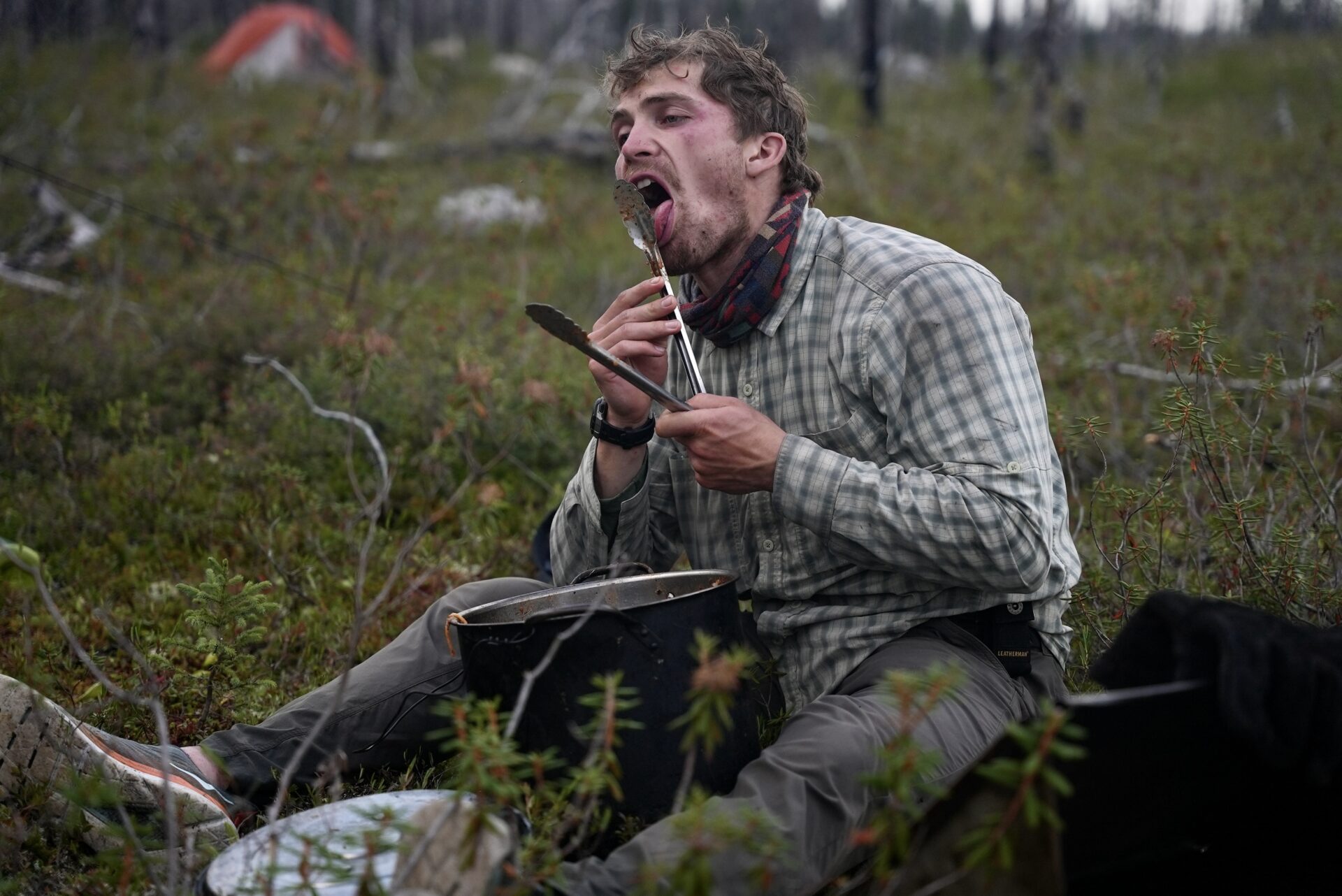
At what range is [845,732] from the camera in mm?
2154

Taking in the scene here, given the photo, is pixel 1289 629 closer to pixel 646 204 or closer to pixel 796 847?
pixel 796 847

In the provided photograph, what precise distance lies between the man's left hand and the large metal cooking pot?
0.25 meters

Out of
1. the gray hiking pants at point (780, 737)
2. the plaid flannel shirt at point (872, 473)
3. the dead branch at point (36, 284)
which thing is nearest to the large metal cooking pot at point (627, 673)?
the gray hiking pants at point (780, 737)

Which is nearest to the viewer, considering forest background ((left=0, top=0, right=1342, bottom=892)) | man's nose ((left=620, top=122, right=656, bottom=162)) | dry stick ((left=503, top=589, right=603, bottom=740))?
dry stick ((left=503, top=589, right=603, bottom=740))

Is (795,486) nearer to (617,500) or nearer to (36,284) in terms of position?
(617,500)

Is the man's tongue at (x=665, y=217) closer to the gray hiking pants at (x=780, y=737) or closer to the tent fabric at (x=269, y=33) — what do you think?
the gray hiking pants at (x=780, y=737)

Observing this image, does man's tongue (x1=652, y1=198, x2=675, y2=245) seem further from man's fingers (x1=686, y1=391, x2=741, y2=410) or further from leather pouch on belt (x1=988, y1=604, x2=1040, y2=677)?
leather pouch on belt (x1=988, y1=604, x2=1040, y2=677)

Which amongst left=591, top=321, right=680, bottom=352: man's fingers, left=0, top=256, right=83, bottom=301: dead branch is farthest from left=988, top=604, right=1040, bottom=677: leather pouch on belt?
left=0, top=256, right=83, bottom=301: dead branch

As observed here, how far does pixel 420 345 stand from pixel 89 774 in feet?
11.6

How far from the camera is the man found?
7.22 ft

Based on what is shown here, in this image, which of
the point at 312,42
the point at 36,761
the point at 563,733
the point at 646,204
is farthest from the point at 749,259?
the point at 312,42

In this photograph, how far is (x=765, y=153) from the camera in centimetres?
282

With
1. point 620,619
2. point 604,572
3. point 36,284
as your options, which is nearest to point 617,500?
point 604,572

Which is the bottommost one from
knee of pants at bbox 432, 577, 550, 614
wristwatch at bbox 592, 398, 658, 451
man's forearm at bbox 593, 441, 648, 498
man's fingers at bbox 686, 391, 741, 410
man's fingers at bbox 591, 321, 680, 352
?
knee of pants at bbox 432, 577, 550, 614
